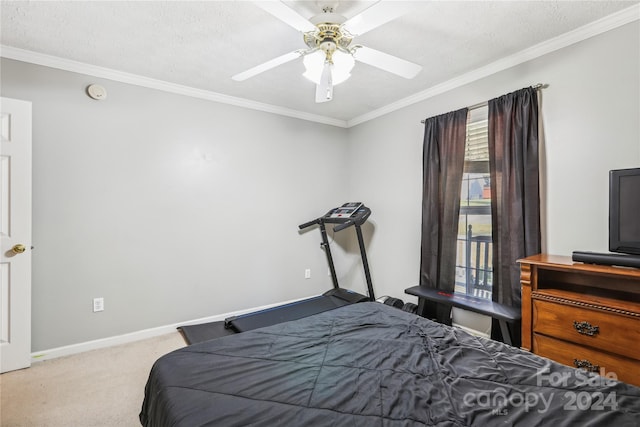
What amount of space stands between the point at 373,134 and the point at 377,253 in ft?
5.04

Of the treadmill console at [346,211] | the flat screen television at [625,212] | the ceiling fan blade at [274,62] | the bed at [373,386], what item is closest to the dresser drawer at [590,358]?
the flat screen television at [625,212]

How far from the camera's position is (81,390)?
208cm

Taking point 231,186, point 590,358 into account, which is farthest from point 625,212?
point 231,186

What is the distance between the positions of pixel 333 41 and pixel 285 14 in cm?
32

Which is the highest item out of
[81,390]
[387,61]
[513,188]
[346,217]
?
[387,61]

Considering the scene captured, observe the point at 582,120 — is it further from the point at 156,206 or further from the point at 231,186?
the point at 156,206

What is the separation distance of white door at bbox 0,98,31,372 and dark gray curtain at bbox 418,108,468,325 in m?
3.31

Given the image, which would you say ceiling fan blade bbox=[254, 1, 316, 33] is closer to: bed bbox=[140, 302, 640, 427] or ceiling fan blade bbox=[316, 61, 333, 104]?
ceiling fan blade bbox=[316, 61, 333, 104]

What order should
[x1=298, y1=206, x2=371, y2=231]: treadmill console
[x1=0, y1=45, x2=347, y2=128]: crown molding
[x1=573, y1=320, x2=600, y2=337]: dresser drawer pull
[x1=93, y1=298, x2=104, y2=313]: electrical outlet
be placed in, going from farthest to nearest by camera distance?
[x1=298, y1=206, x2=371, y2=231]: treadmill console < [x1=93, y1=298, x2=104, y2=313]: electrical outlet < [x1=0, y1=45, x2=347, y2=128]: crown molding < [x1=573, y1=320, x2=600, y2=337]: dresser drawer pull

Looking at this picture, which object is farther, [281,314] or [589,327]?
[281,314]

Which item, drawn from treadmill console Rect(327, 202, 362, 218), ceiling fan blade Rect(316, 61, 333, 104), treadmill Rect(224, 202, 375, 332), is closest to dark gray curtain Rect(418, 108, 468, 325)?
treadmill Rect(224, 202, 375, 332)

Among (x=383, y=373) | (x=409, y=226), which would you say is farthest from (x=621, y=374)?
→ (x=409, y=226)

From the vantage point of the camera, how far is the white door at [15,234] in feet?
7.37

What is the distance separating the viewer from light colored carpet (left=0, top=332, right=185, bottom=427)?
1.81 metres
